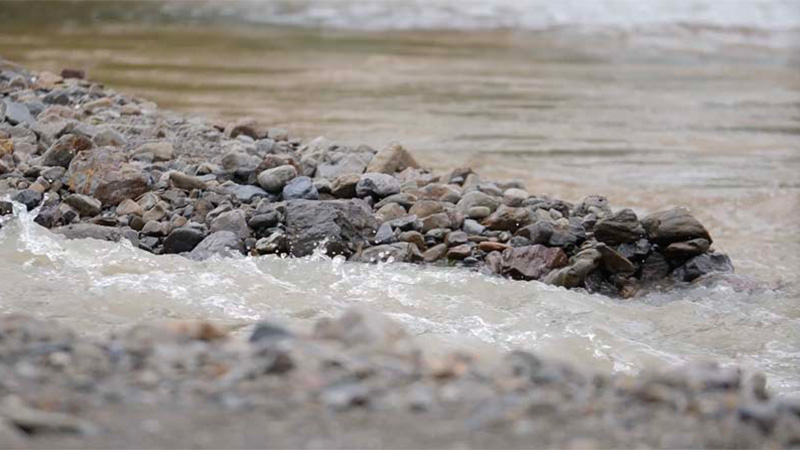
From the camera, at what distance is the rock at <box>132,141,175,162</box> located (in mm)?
7598

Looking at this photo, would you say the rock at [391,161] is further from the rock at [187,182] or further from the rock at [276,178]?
the rock at [187,182]

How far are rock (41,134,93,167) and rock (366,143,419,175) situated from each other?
6.55 ft

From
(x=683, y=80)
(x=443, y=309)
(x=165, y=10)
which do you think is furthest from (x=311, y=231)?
(x=165, y=10)

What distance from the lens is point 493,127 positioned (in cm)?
1159

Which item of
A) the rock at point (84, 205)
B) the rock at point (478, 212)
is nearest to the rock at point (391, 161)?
the rock at point (478, 212)

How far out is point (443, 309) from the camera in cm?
573

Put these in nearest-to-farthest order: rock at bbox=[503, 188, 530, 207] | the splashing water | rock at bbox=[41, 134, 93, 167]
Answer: the splashing water
rock at bbox=[503, 188, 530, 207]
rock at bbox=[41, 134, 93, 167]

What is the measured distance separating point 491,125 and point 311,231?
18.1 ft

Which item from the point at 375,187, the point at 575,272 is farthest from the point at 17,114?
the point at 575,272

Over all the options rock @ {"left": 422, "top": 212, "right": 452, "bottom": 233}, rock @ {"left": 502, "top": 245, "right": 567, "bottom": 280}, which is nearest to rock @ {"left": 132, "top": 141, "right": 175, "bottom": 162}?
rock @ {"left": 422, "top": 212, "right": 452, "bottom": 233}

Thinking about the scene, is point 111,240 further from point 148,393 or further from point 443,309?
point 148,393

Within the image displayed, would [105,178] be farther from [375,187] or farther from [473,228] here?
[473,228]

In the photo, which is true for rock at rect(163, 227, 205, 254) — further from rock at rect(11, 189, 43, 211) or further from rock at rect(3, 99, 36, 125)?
rock at rect(3, 99, 36, 125)

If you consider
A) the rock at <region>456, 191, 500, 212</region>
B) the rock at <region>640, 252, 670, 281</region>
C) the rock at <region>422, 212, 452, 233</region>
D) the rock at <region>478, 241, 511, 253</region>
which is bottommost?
the rock at <region>640, 252, 670, 281</region>
